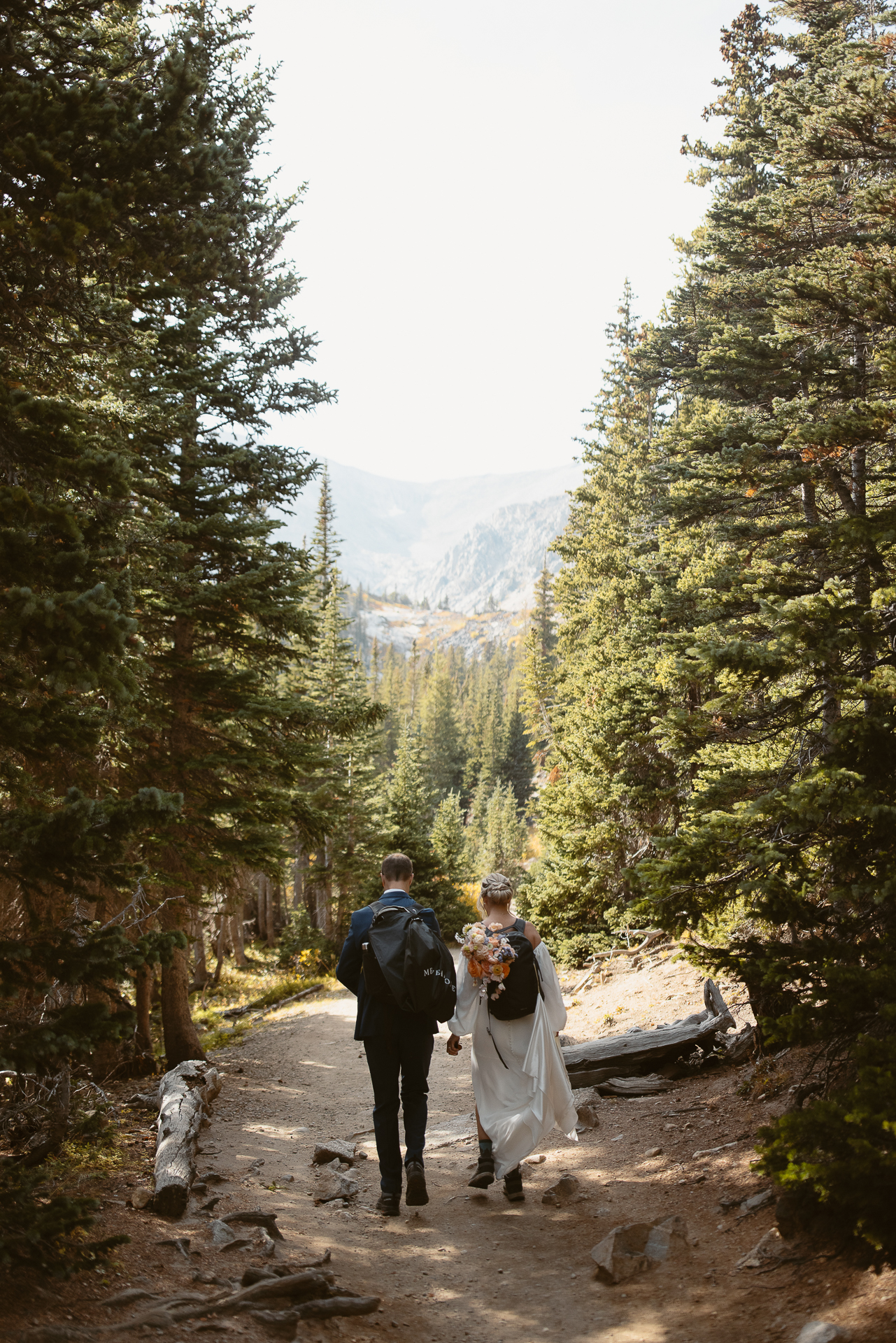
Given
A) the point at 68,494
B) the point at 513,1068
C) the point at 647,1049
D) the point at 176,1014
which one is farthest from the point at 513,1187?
the point at 176,1014

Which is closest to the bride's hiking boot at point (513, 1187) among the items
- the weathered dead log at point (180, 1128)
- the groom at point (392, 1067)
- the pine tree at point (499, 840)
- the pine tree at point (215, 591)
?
the groom at point (392, 1067)

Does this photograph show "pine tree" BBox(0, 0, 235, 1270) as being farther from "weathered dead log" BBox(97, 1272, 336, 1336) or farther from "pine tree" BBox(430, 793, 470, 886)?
"pine tree" BBox(430, 793, 470, 886)

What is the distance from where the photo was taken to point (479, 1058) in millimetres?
5910

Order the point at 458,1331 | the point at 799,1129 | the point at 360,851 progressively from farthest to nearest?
1. the point at 360,851
2. the point at 458,1331
3. the point at 799,1129

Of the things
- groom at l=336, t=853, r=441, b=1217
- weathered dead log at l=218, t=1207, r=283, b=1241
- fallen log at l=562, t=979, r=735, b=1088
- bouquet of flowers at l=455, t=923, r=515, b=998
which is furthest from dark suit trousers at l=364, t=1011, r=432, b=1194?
fallen log at l=562, t=979, r=735, b=1088

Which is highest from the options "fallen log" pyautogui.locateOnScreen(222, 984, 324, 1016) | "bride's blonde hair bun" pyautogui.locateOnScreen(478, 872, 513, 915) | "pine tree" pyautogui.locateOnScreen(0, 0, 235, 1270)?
"pine tree" pyautogui.locateOnScreen(0, 0, 235, 1270)

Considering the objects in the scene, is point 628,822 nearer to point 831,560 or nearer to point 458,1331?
point 831,560

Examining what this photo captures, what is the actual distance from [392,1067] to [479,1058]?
81cm

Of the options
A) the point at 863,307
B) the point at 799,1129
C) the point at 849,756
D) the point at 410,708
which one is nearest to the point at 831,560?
the point at 863,307

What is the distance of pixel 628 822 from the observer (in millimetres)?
17203

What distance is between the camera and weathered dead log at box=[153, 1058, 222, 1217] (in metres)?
5.02

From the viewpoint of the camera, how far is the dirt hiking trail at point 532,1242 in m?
3.55

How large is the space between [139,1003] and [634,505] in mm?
19059

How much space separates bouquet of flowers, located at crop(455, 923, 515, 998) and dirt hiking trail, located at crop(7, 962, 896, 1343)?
149cm
